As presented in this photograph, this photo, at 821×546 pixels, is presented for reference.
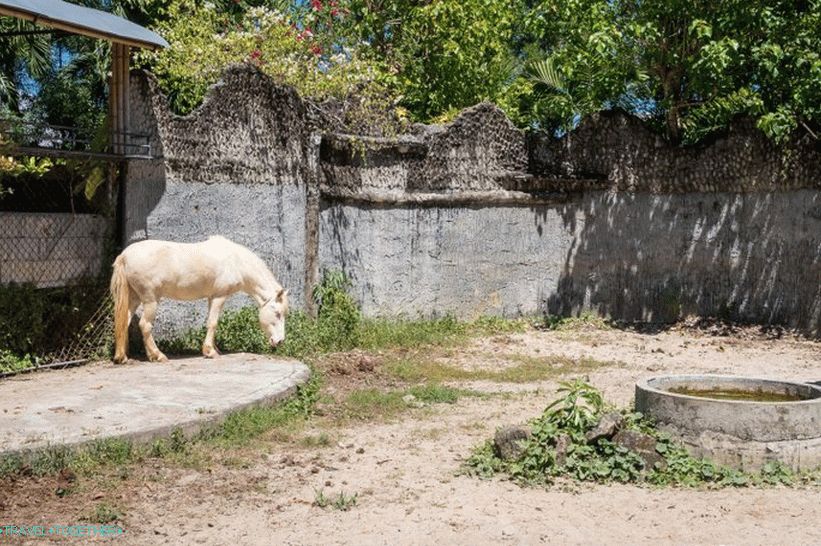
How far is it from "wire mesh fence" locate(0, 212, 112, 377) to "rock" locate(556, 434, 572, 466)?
5.27 m

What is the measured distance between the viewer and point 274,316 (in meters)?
10.3

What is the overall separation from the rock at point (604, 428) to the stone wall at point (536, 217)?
6011 millimetres

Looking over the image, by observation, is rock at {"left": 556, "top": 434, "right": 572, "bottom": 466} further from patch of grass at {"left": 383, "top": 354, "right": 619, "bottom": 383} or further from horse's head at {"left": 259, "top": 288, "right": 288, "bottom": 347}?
horse's head at {"left": 259, "top": 288, "right": 288, "bottom": 347}

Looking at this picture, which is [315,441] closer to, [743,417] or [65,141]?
[743,417]

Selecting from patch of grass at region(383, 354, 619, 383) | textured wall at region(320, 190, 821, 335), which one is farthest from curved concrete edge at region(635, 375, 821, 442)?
textured wall at region(320, 190, 821, 335)

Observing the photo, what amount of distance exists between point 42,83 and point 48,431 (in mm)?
17088

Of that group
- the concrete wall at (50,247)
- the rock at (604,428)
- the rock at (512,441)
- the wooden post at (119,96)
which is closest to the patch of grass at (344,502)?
the rock at (512,441)

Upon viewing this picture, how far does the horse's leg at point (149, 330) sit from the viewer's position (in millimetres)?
9547

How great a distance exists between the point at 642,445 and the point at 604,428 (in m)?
Answer: 0.29

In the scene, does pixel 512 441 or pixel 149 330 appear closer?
pixel 512 441

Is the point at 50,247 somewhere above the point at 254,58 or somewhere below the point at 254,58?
below

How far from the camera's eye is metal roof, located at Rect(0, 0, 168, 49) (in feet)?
27.3

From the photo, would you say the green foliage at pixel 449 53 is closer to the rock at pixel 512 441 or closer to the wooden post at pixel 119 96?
the wooden post at pixel 119 96

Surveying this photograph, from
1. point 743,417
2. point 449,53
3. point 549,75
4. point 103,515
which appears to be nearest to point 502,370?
point 743,417
